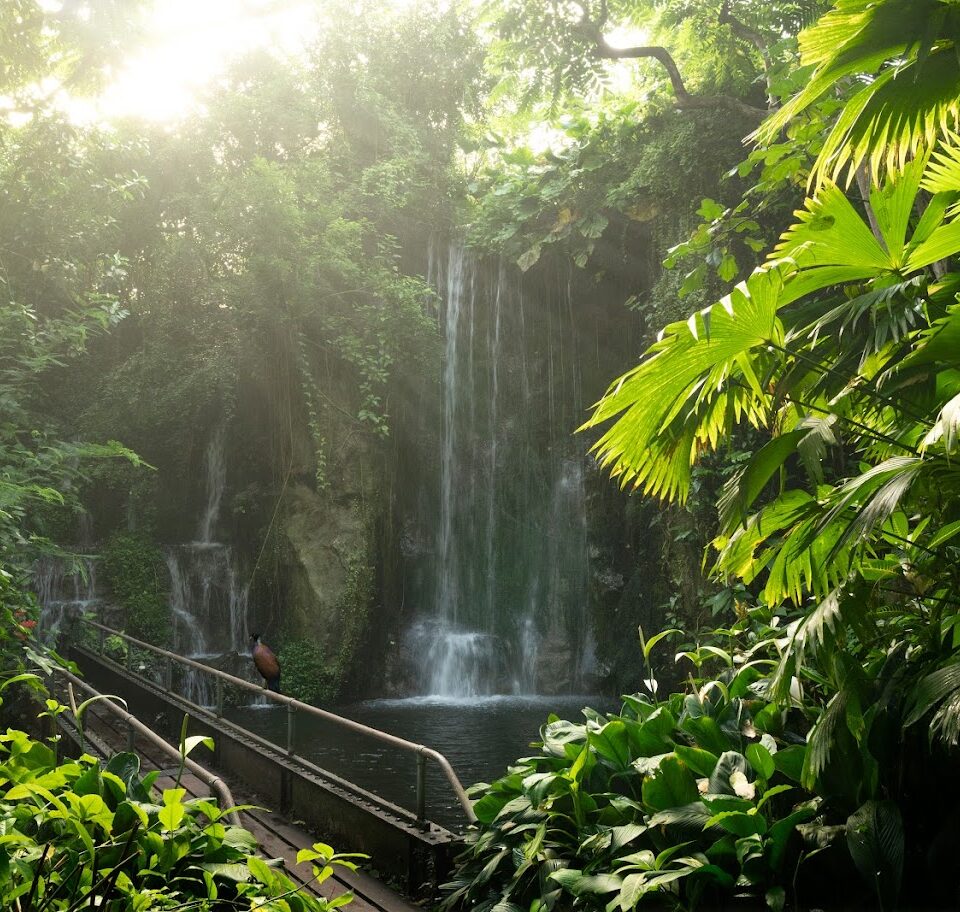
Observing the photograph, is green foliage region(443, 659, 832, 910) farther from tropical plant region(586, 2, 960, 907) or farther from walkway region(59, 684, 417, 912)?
walkway region(59, 684, 417, 912)

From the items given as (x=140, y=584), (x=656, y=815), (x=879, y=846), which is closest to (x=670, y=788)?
(x=656, y=815)

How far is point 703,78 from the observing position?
36.7 feet

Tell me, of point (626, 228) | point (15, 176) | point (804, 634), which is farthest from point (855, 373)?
point (626, 228)

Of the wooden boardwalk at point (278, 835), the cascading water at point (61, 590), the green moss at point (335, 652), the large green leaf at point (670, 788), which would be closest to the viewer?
the large green leaf at point (670, 788)

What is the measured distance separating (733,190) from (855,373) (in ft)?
28.8

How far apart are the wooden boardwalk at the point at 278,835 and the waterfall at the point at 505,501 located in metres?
7.15

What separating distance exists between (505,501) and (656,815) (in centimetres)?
1249

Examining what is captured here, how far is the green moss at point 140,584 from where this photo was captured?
Result: 45.9 feet

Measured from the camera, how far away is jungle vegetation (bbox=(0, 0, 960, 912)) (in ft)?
8.77

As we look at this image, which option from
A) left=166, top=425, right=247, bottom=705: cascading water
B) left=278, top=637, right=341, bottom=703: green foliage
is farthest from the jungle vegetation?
left=278, top=637, right=341, bottom=703: green foliage

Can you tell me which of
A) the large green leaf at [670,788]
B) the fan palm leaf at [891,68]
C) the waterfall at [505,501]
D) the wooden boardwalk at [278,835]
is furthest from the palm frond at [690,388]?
the waterfall at [505,501]

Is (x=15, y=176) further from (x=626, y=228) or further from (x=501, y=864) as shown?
(x=501, y=864)

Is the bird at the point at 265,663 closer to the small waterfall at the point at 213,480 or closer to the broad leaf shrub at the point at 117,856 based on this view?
the small waterfall at the point at 213,480

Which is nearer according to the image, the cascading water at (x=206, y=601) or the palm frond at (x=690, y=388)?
the palm frond at (x=690, y=388)
